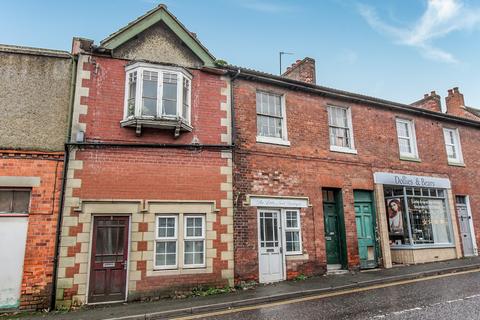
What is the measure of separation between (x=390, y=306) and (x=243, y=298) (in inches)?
132

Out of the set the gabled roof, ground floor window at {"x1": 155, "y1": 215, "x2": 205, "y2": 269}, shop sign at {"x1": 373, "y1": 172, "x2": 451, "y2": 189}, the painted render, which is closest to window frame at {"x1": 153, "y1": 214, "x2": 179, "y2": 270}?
ground floor window at {"x1": 155, "y1": 215, "x2": 205, "y2": 269}

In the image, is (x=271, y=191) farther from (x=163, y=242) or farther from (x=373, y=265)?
(x=373, y=265)

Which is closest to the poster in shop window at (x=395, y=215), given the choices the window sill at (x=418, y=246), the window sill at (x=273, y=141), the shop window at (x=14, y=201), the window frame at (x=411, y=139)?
the window sill at (x=418, y=246)

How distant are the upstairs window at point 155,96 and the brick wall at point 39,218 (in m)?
2.34

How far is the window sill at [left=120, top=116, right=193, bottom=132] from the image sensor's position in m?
9.33

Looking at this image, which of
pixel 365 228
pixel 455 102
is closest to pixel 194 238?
pixel 365 228

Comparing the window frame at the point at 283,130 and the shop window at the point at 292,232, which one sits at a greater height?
the window frame at the point at 283,130

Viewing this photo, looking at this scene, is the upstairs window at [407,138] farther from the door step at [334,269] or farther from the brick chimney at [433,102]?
the door step at [334,269]

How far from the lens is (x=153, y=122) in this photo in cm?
941

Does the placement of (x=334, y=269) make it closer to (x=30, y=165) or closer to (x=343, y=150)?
(x=343, y=150)

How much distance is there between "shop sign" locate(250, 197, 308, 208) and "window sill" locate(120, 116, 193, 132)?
3.33 m

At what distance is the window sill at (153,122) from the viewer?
933 centimetres

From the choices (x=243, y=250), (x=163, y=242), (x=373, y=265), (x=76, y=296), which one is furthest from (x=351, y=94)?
(x=76, y=296)

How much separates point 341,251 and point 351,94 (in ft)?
20.3
